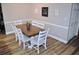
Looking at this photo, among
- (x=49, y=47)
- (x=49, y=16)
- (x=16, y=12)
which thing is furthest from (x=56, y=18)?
(x=16, y=12)

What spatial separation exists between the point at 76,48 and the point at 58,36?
27 centimetres

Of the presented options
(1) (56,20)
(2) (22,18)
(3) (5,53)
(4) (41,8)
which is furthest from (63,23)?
(3) (5,53)

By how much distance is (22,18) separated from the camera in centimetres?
121

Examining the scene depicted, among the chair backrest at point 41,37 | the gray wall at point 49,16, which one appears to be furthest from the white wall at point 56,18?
the chair backrest at point 41,37

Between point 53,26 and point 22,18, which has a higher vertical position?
point 22,18

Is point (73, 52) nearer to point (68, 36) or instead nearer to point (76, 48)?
point (76, 48)

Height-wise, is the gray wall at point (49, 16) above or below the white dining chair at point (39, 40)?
above

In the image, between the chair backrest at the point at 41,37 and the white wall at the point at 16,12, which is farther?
the chair backrest at the point at 41,37

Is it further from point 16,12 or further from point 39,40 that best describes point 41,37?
point 16,12

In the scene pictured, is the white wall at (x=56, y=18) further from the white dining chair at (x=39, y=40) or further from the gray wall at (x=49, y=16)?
the white dining chair at (x=39, y=40)

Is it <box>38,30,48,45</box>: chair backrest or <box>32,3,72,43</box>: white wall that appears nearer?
<box>32,3,72,43</box>: white wall

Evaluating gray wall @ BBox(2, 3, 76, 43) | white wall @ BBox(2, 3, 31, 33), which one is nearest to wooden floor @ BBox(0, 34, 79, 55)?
gray wall @ BBox(2, 3, 76, 43)

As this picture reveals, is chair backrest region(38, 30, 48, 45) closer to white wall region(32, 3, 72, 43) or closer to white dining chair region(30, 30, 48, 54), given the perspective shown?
white dining chair region(30, 30, 48, 54)
